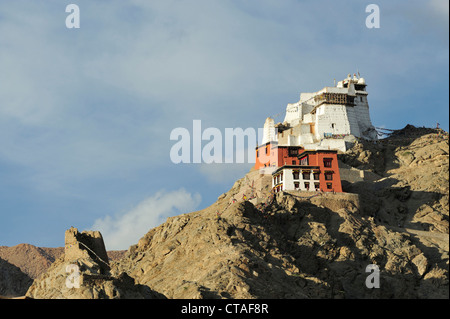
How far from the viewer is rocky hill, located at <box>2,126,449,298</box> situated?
8538cm

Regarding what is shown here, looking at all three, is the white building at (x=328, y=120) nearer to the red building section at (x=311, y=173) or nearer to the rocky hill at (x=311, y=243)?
the rocky hill at (x=311, y=243)

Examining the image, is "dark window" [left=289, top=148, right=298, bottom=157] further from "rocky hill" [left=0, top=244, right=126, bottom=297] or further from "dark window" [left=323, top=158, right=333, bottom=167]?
"rocky hill" [left=0, top=244, right=126, bottom=297]

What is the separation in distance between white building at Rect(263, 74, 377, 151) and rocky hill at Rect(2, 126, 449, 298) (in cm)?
542

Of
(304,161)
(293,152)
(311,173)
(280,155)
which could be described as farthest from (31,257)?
(311,173)

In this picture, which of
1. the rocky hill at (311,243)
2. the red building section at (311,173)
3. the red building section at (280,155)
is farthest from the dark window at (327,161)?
the red building section at (280,155)

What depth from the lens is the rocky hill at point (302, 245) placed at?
85.4 metres

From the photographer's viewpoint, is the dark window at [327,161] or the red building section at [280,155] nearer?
the dark window at [327,161]

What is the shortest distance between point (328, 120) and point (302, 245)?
4218cm

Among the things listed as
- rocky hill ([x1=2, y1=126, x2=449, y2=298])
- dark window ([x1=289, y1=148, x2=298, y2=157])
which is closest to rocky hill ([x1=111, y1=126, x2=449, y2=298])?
rocky hill ([x1=2, y1=126, x2=449, y2=298])

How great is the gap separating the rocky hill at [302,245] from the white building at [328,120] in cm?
542

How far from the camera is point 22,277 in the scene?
122 metres
